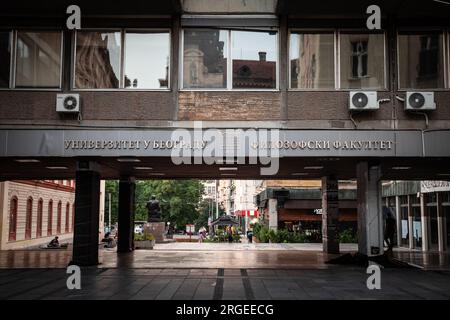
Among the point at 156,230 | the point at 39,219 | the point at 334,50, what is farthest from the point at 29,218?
the point at 334,50

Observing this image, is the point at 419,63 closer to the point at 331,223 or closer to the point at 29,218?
the point at 331,223

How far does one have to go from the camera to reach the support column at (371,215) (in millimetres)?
16031

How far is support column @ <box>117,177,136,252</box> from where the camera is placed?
21906 mm

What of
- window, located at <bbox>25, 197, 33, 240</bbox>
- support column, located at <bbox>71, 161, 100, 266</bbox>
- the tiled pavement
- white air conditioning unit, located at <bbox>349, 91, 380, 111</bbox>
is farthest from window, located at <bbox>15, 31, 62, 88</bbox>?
window, located at <bbox>25, 197, 33, 240</bbox>

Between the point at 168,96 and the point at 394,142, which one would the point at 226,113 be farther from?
the point at 394,142

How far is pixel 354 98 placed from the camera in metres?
15.5

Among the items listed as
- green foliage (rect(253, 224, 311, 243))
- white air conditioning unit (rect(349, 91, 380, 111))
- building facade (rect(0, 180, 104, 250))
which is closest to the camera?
white air conditioning unit (rect(349, 91, 380, 111))

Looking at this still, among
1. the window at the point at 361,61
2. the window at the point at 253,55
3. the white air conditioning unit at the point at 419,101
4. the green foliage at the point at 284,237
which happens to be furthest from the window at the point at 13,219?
the white air conditioning unit at the point at 419,101

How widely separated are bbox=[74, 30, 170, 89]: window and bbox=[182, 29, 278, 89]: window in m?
0.72

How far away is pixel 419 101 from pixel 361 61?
2.04 metres

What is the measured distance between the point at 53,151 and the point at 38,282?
13.2 ft

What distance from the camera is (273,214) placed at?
3638 centimetres

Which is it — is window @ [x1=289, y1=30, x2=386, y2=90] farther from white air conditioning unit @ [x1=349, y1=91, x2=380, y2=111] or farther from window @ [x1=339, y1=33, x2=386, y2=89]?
white air conditioning unit @ [x1=349, y1=91, x2=380, y2=111]
